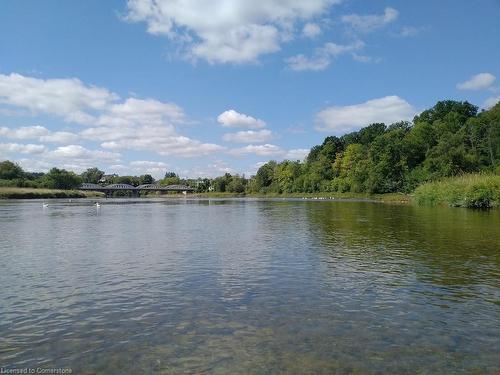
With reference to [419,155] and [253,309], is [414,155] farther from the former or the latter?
[253,309]

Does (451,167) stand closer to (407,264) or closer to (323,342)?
(407,264)

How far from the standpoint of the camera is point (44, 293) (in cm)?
1452

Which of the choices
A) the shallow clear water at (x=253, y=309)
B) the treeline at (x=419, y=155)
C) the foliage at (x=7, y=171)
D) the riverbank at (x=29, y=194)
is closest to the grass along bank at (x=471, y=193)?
the treeline at (x=419, y=155)

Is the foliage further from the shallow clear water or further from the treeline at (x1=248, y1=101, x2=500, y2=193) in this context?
the shallow clear water

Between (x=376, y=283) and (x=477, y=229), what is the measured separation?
71.1ft

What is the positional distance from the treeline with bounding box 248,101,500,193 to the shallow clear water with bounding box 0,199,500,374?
88.7 metres

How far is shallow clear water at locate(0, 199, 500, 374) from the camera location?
8977 mm

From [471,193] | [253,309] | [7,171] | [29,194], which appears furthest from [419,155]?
[7,171]

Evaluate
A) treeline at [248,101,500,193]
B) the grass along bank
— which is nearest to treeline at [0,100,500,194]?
treeline at [248,101,500,193]

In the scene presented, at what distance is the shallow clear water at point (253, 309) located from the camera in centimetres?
898

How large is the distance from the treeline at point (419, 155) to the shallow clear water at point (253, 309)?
8868 centimetres

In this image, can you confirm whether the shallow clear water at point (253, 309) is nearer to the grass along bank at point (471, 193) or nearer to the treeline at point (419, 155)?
the grass along bank at point (471, 193)

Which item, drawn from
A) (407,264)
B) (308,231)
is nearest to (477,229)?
(308,231)

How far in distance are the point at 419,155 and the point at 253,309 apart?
133936 mm
